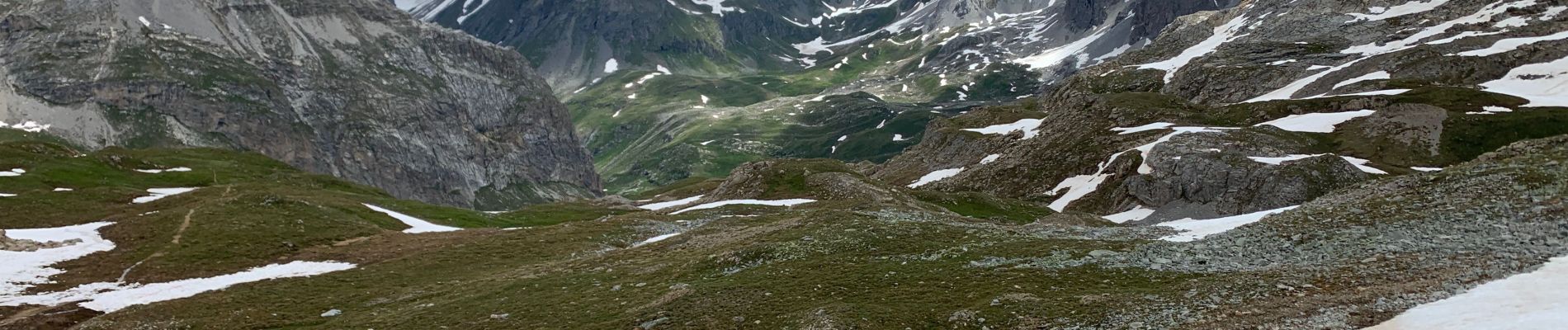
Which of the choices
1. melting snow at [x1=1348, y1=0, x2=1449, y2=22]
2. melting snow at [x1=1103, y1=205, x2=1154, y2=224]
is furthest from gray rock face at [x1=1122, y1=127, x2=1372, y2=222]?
melting snow at [x1=1348, y1=0, x2=1449, y2=22]

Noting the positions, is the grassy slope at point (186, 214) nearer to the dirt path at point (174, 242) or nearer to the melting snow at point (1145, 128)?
the dirt path at point (174, 242)

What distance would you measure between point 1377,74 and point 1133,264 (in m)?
128

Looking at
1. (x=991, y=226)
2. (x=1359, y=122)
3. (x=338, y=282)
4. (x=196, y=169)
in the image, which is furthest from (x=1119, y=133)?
(x=196, y=169)

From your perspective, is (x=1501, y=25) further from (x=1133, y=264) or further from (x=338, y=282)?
(x=338, y=282)

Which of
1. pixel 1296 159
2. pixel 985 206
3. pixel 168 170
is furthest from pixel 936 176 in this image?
pixel 168 170

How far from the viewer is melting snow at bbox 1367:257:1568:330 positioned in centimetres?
2205

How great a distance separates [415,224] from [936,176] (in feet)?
280

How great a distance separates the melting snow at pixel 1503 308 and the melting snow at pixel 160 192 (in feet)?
277

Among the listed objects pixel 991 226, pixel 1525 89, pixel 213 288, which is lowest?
pixel 1525 89

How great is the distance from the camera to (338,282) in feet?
159

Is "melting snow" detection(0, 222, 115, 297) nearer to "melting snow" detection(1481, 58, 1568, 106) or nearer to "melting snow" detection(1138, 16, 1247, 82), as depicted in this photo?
"melting snow" detection(1481, 58, 1568, 106)

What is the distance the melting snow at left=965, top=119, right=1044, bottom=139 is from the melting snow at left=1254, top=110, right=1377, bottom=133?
3653 cm

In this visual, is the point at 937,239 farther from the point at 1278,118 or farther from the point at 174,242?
the point at 1278,118

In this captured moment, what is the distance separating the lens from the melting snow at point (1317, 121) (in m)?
109
